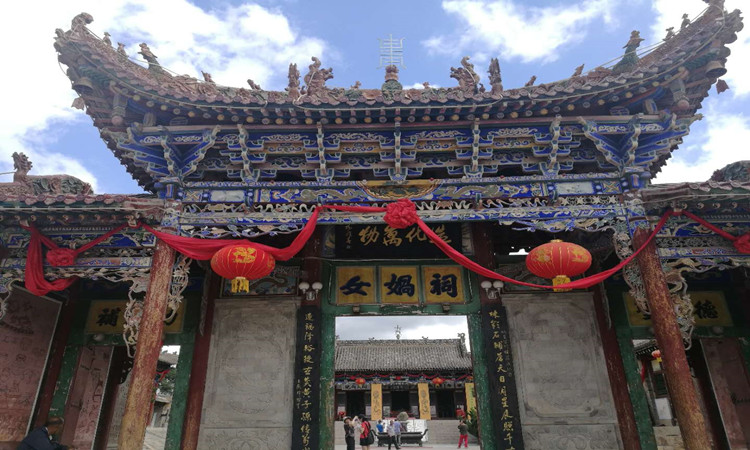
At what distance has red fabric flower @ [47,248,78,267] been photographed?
635cm

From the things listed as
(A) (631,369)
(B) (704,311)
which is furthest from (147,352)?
(B) (704,311)

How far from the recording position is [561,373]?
7.47 meters

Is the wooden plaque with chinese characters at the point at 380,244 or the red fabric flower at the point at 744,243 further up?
the wooden plaque with chinese characters at the point at 380,244

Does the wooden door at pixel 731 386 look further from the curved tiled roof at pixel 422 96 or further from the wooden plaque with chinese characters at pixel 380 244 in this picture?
the wooden plaque with chinese characters at pixel 380 244

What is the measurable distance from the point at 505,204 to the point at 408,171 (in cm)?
155

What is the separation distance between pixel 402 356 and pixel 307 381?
2424cm

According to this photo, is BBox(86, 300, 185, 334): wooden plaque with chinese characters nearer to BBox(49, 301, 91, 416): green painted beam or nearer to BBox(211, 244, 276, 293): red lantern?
BBox(49, 301, 91, 416): green painted beam

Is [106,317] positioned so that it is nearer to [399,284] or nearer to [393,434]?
[399,284]

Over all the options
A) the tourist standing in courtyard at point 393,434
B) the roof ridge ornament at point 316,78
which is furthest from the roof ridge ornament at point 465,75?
the tourist standing in courtyard at point 393,434

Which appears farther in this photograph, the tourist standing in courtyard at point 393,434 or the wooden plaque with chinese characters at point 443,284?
the tourist standing in courtyard at point 393,434

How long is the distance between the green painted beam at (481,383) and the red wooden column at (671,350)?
252 cm

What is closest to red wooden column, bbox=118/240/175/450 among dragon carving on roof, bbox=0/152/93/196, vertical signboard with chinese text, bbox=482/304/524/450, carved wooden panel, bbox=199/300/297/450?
carved wooden panel, bbox=199/300/297/450

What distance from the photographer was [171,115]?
273 inches

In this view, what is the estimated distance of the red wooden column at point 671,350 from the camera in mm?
5449
